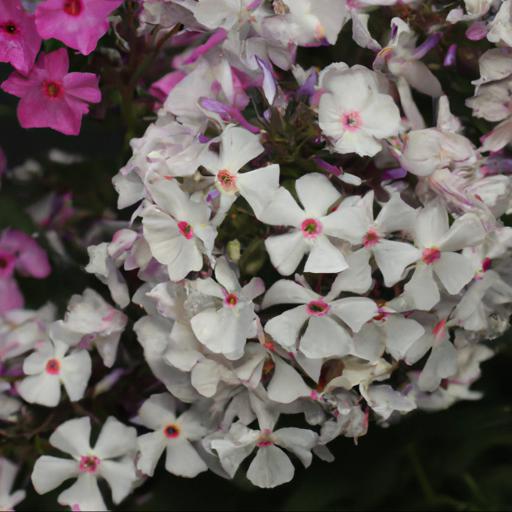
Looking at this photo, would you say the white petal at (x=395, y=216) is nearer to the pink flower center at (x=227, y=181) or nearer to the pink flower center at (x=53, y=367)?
the pink flower center at (x=227, y=181)

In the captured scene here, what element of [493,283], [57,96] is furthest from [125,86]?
[493,283]

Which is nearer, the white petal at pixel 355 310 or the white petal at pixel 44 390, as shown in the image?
the white petal at pixel 355 310

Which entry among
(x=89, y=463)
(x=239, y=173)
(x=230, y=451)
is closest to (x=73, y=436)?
(x=89, y=463)

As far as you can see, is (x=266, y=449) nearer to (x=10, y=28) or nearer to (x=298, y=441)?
(x=298, y=441)

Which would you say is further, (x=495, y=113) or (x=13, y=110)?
(x=13, y=110)

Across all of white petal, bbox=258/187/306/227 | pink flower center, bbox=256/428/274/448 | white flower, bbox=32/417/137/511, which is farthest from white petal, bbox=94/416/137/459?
white petal, bbox=258/187/306/227

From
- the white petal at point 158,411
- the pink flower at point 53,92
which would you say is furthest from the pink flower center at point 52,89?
the white petal at point 158,411

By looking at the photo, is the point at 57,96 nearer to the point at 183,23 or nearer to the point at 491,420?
the point at 183,23

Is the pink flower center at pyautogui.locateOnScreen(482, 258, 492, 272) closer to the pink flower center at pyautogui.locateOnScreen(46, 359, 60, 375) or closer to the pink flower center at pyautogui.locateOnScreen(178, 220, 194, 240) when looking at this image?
the pink flower center at pyautogui.locateOnScreen(178, 220, 194, 240)
